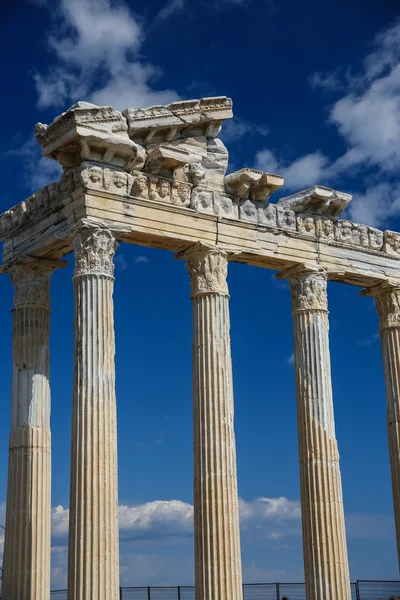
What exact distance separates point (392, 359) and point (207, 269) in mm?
10903

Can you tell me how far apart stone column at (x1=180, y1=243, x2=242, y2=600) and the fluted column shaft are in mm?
9542

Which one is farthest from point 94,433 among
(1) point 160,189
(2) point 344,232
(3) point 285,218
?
(2) point 344,232

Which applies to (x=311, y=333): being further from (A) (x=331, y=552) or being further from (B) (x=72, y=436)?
(B) (x=72, y=436)

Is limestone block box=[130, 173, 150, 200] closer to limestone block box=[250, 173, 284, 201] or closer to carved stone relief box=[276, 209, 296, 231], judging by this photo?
limestone block box=[250, 173, 284, 201]

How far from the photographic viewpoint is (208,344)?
37438mm

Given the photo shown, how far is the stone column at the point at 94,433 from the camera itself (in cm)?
3228

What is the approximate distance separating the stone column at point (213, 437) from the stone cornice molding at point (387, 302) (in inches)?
367

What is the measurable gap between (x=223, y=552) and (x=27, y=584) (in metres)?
7.26

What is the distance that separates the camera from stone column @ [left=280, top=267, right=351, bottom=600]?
3856 cm

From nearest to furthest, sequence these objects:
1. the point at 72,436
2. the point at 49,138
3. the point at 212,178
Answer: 1. the point at 72,436
2. the point at 49,138
3. the point at 212,178

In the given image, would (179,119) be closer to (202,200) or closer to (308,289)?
(202,200)

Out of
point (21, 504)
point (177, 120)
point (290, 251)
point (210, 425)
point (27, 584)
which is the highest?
point (177, 120)

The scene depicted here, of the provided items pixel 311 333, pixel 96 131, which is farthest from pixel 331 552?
pixel 96 131

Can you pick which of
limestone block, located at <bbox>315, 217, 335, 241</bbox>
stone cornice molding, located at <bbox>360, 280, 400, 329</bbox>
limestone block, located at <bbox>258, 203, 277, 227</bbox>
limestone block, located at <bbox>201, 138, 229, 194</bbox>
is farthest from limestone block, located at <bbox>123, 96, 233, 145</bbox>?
stone cornice molding, located at <bbox>360, 280, 400, 329</bbox>
